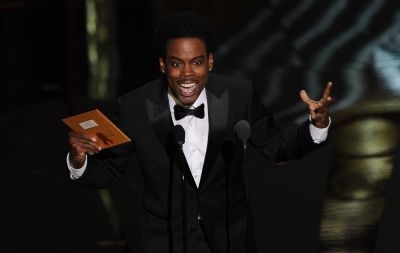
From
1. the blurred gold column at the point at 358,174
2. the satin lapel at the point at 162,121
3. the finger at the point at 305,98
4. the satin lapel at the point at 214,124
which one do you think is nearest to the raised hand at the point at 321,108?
the finger at the point at 305,98

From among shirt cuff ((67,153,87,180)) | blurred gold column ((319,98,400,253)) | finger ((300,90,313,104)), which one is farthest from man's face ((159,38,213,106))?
blurred gold column ((319,98,400,253))

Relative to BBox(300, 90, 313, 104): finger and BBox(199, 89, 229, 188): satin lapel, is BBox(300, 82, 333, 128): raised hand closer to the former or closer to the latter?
BBox(300, 90, 313, 104): finger

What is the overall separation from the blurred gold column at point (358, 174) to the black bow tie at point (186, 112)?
190 cm

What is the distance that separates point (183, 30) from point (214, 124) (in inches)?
16.2

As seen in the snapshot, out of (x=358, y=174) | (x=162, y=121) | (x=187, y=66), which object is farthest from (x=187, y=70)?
(x=358, y=174)

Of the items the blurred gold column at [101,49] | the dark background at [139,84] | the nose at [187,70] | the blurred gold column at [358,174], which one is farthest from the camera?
the blurred gold column at [101,49]

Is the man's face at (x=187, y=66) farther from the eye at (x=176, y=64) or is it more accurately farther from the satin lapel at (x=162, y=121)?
the satin lapel at (x=162, y=121)

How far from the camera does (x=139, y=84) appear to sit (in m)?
8.45

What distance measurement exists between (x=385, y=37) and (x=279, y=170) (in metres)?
2.72

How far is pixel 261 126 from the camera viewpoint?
4.07m

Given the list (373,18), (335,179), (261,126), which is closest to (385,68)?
(373,18)

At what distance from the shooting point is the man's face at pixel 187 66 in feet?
12.3

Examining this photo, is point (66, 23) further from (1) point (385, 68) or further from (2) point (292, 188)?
(2) point (292, 188)

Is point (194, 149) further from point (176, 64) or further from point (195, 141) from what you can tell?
point (176, 64)
